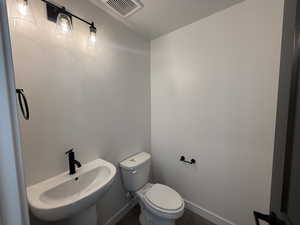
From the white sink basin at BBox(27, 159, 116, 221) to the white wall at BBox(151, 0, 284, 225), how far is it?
3.26 ft

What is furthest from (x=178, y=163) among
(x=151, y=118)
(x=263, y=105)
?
(x=263, y=105)

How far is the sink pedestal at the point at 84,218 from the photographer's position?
1.01 metres

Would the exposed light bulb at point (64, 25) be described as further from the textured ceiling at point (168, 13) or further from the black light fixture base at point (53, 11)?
A: the textured ceiling at point (168, 13)

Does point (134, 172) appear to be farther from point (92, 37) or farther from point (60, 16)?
point (60, 16)

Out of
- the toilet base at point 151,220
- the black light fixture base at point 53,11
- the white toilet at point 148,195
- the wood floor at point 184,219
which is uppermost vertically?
the black light fixture base at point 53,11

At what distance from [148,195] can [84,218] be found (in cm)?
62

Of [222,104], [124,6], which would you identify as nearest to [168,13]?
[124,6]

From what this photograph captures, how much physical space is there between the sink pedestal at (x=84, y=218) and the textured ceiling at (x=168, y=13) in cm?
179

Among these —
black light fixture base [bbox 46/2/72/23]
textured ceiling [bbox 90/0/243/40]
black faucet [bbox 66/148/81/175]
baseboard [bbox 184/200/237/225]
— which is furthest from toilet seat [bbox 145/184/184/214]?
textured ceiling [bbox 90/0/243/40]

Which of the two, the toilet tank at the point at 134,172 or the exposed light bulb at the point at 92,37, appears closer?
the exposed light bulb at the point at 92,37

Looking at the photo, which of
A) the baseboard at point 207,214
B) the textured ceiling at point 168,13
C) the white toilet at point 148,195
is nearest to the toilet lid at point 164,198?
the white toilet at point 148,195

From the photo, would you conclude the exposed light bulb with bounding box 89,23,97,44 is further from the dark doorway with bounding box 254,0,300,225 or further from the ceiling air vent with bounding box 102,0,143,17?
the dark doorway with bounding box 254,0,300,225

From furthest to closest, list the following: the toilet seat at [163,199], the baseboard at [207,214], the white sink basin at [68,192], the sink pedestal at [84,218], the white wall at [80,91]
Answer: the baseboard at [207,214]
the toilet seat at [163,199]
the sink pedestal at [84,218]
the white wall at [80,91]
the white sink basin at [68,192]

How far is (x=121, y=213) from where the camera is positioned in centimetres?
161
